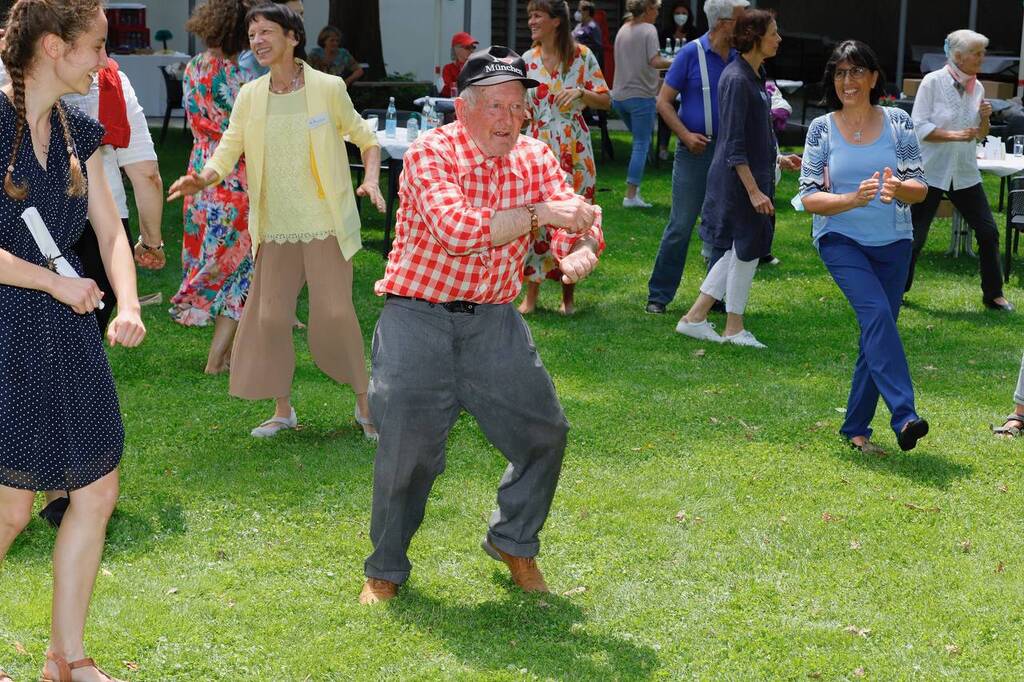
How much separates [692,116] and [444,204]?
5.61 m

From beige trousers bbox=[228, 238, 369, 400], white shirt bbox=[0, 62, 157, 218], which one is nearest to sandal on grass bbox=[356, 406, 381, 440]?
beige trousers bbox=[228, 238, 369, 400]

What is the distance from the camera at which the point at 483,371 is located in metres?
4.65

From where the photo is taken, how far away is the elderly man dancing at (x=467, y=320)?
177 inches

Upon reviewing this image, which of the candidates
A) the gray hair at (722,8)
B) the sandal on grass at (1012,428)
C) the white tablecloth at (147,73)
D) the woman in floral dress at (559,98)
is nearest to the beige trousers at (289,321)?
the woman in floral dress at (559,98)

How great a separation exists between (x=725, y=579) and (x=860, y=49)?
276 centimetres

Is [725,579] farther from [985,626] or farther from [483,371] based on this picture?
[483,371]

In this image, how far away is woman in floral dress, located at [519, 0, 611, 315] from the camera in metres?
9.60

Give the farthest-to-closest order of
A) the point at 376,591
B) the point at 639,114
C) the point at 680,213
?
1. the point at 639,114
2. the point at 680,213
3. the point at 376,591

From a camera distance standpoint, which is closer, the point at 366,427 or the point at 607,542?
the point at 607,542

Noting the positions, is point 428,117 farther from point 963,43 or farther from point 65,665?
point 65,665

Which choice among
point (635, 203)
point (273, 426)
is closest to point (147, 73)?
point (635, 203)

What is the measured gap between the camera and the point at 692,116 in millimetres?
9609

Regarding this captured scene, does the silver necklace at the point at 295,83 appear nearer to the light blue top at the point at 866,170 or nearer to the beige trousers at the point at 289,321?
the beige trousers at the point at 289,321

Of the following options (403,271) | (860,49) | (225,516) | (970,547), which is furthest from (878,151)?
(225,516)
